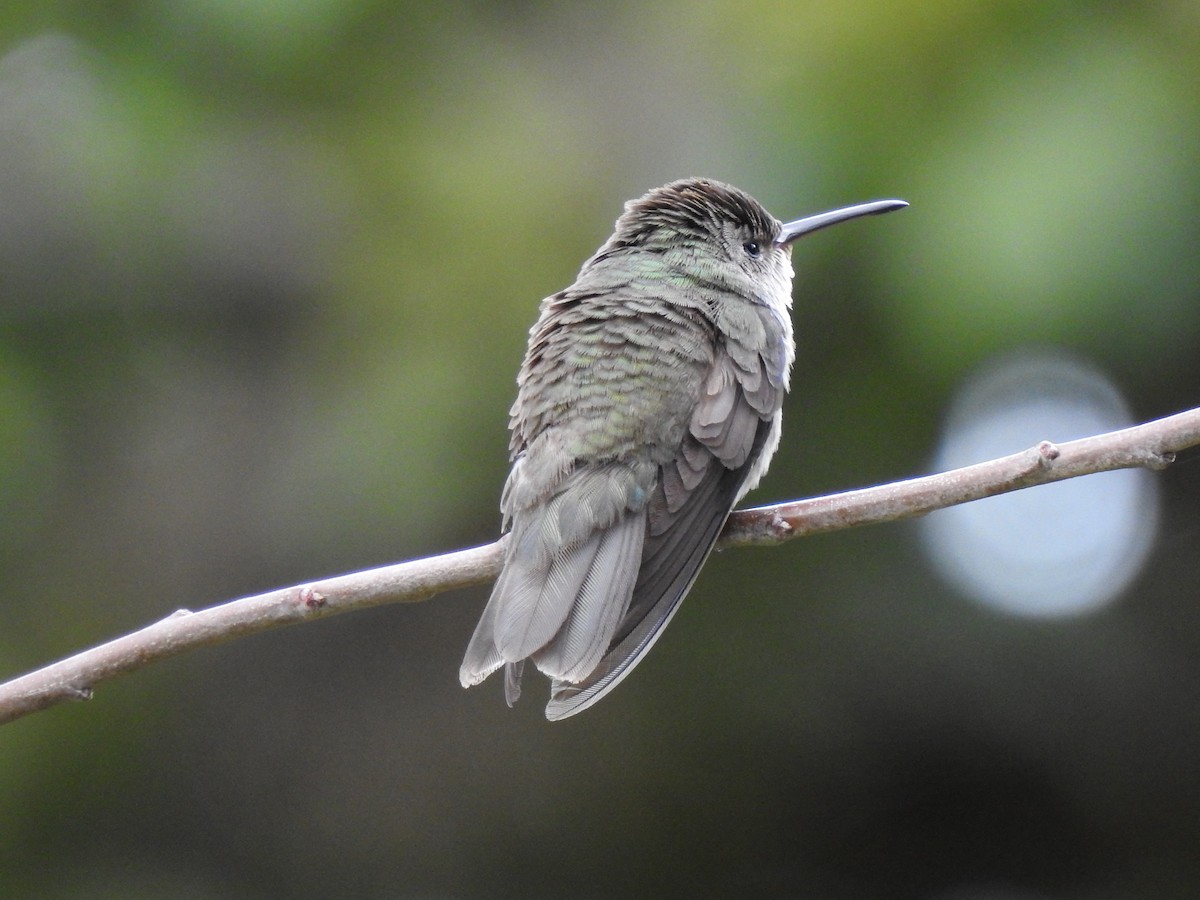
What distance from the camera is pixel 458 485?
203 inches

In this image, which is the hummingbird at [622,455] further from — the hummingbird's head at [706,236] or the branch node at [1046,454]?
the branch node at [1046,454]

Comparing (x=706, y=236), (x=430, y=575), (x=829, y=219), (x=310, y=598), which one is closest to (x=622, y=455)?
(x=430, y=575)

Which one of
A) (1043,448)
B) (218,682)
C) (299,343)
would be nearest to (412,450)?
(299,343)

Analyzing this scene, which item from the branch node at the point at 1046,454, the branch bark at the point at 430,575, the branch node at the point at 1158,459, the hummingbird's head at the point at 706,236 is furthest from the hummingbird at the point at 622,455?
the branch node at the point at 1158,459

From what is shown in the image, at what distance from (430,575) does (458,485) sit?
2.68 metres

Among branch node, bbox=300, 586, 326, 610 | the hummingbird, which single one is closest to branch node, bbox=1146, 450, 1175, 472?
the hummingbird

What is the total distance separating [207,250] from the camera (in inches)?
230

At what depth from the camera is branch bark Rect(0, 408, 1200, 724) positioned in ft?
7.34

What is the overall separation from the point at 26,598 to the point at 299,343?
1728mm

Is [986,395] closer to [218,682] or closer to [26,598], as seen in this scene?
[218,682]

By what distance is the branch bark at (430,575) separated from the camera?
2.24 m

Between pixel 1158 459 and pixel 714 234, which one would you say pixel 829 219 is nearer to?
pixel 714 234

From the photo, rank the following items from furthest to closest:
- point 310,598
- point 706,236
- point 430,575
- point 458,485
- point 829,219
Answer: point 458,485, point 829,219, point 706,236, point 430,575, point 310,598

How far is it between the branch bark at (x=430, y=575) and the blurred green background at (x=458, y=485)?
2.30 meters
